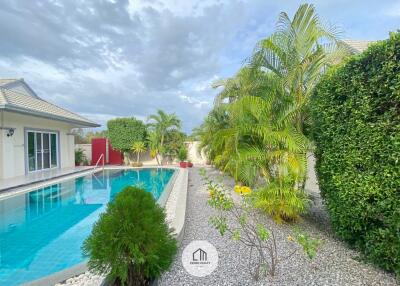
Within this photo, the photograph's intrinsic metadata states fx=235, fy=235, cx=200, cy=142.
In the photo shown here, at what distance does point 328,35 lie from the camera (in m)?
5.52

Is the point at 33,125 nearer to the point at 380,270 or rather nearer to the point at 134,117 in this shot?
the point at 134,117

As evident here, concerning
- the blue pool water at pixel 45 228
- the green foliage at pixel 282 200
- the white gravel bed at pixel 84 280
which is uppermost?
the green foliage at pixel 282 200

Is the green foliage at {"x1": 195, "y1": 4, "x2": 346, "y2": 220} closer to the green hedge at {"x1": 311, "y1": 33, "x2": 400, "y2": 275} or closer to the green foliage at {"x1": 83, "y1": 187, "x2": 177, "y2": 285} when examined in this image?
the green hedge at {"x1": 311, "y1": 33, "x2": 400, "y2": 275}

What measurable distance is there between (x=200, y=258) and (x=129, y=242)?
190cm

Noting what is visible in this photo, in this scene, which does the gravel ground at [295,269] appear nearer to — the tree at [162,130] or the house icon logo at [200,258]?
the house icon logo at [200,258]

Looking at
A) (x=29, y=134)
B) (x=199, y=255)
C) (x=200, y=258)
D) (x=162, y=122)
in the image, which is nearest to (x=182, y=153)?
(x=162, y=122)

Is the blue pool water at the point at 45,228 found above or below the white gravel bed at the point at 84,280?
below

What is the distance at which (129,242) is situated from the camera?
258 cm

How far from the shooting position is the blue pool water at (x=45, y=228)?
15.0 feet

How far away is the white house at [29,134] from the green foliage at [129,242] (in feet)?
39.6

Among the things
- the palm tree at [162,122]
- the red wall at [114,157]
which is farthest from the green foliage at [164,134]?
the red wall at [114,157]

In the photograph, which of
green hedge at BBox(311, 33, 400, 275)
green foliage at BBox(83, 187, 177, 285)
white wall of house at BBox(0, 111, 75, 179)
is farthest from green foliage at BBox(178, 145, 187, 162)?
green foliage at BBox(83, 187, 177, 285)

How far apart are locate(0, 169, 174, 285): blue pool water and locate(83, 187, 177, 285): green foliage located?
0.51 m

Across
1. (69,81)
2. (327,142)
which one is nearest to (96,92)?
(69,81)
